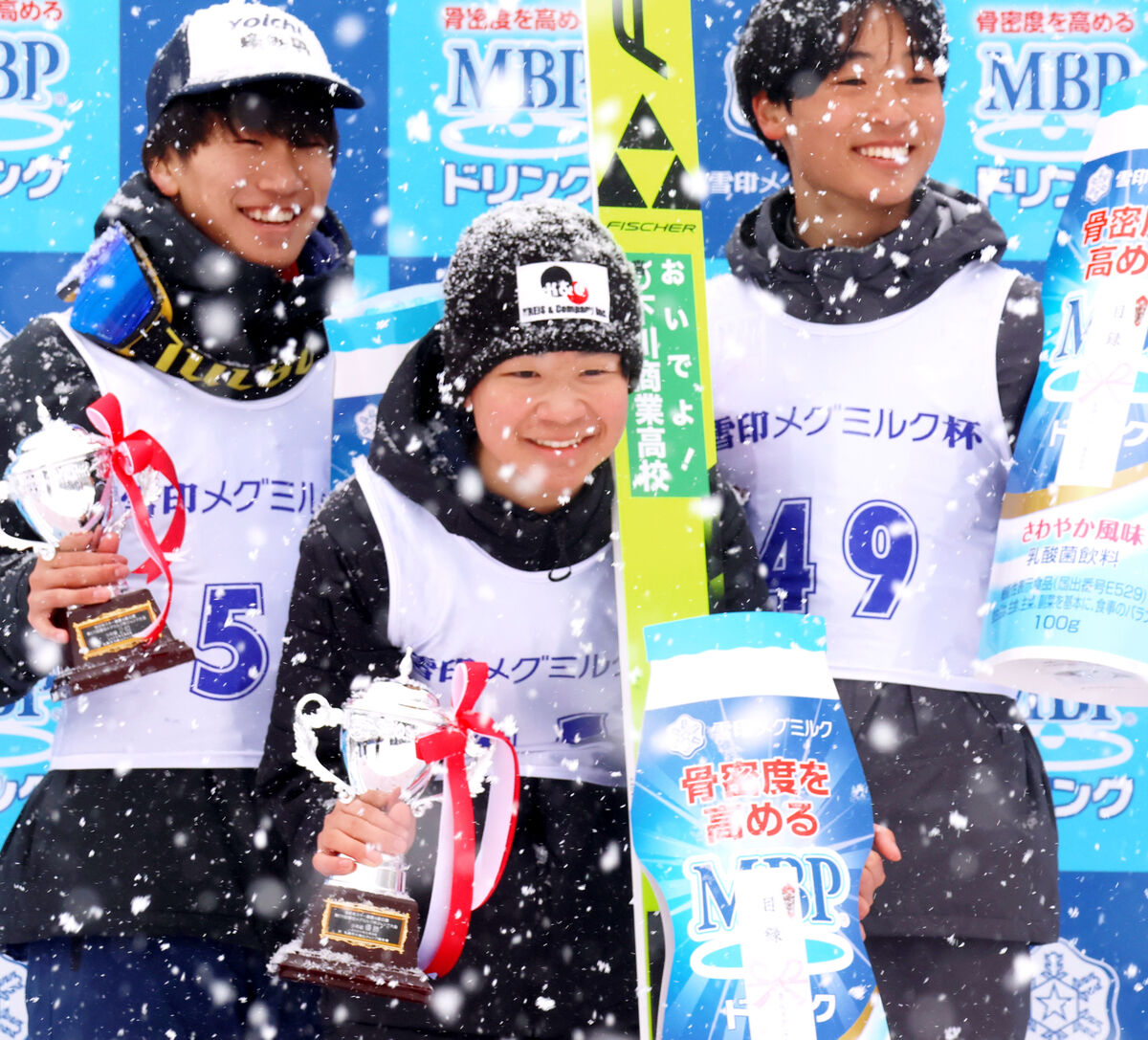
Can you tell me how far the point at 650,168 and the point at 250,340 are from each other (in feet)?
1.94

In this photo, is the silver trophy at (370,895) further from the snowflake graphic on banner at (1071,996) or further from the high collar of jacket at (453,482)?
the snowflake graphic on banner at (1071,996)

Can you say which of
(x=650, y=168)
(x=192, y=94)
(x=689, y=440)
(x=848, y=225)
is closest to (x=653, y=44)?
(x=650, y=168)

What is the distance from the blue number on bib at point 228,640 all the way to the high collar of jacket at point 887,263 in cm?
80

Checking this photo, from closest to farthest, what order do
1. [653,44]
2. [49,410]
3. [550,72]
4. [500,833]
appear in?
[500,833] → [653,44] → [49,410] → [550,72]

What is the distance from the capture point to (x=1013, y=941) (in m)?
1.74

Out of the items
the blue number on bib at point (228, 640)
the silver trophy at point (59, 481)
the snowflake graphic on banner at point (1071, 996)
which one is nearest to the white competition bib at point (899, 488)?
the blue number on bib at point (228, 640)

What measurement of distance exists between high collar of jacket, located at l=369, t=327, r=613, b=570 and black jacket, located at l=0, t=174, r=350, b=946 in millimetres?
313

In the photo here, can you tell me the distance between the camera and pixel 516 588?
67.4 inches

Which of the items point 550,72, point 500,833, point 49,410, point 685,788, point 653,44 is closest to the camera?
point 685,788

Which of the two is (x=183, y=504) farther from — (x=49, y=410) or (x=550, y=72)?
(x=550, y=72)

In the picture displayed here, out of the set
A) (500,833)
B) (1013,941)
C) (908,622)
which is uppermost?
(908,622)

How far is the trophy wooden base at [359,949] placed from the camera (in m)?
1.50

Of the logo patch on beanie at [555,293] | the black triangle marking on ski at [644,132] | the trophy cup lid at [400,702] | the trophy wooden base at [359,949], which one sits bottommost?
the trophy wooden base at [359,949]

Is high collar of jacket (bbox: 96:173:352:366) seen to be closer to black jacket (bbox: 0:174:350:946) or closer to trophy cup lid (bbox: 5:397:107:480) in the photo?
black jacket (bbox: 0:174:350:946)
